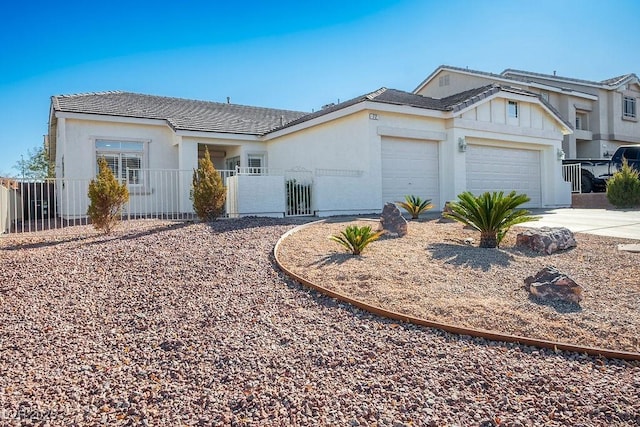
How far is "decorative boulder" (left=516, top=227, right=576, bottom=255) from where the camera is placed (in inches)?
266

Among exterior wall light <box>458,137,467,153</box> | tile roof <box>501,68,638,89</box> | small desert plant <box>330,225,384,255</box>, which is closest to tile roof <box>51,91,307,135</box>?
exterior wall light <box>458,137,467,153</box>

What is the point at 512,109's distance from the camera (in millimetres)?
15312

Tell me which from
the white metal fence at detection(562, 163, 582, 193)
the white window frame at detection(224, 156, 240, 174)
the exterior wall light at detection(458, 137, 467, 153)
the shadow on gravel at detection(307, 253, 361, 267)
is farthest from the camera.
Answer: the white metal fence at detection(562, 163, 582, 193)

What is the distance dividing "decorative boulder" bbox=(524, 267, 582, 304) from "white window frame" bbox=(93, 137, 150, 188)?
12.9 m

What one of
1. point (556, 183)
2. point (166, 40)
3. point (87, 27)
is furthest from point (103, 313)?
point (556, 183)

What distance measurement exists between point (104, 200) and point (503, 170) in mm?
13398

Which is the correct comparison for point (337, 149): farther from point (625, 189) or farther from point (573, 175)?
point (573, 175)

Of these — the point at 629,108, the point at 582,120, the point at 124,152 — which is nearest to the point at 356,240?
the point at 124,152

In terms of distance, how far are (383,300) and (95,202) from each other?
19.8 ft

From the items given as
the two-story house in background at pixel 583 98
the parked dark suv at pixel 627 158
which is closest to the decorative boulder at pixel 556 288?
the parked dark suv at pixel 627 158

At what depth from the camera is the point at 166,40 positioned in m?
10.8

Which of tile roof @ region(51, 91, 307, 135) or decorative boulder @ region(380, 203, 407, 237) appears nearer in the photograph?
decorative boulder @ region(380, 203, 407, 237)

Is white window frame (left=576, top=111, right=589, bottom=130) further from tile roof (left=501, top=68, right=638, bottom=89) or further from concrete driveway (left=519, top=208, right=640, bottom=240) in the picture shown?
concrete driveway (left=519, top=208, right=640, bottom=240)

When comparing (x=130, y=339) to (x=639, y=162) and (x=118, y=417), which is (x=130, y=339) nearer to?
(x=118, y=417)
